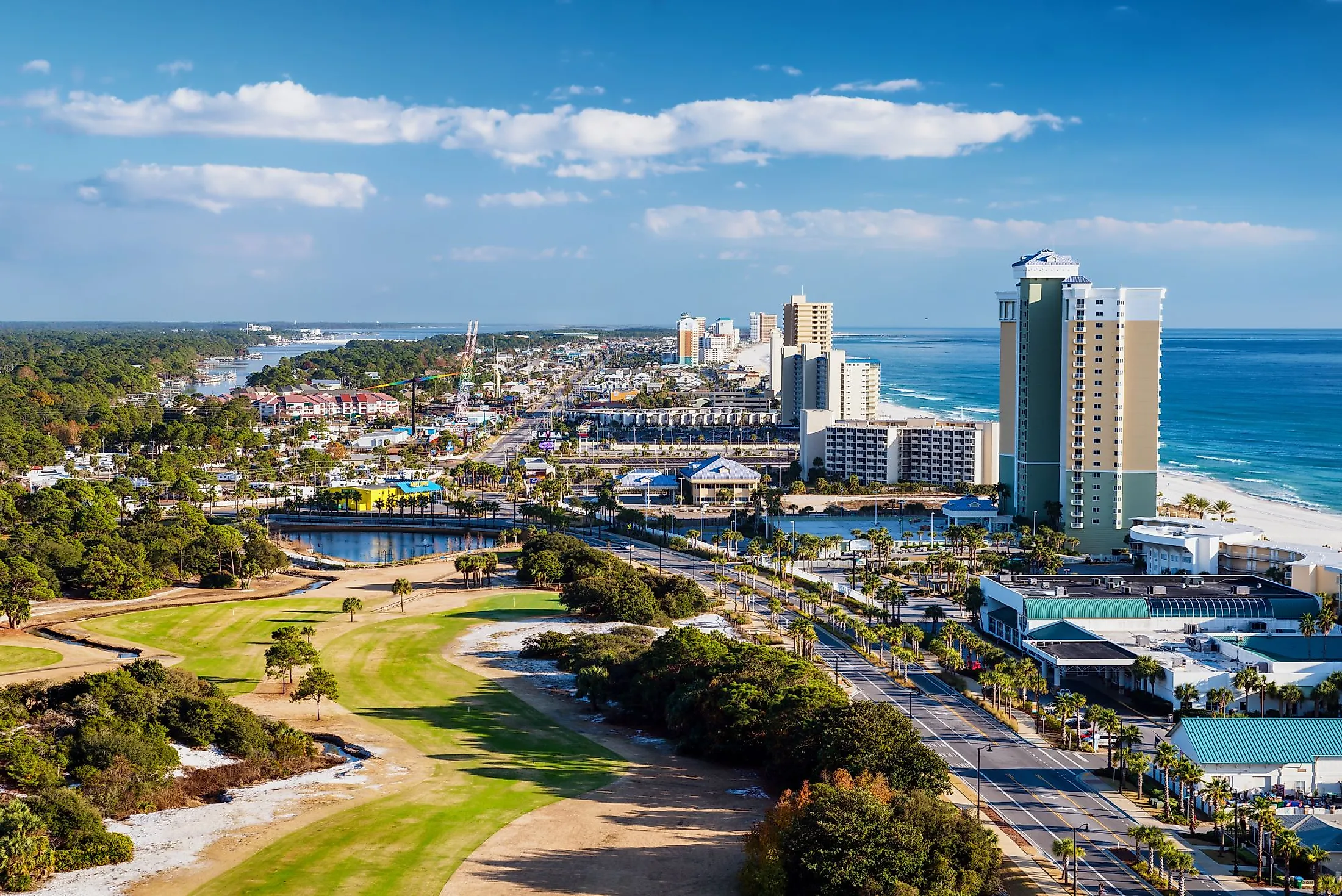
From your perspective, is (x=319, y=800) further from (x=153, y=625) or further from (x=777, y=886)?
(x=153, y=625)

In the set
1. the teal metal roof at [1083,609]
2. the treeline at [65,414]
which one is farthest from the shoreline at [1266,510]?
the treeline at [65,414]

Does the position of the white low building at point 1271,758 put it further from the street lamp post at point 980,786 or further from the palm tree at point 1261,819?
the street lamp post at point 980,786

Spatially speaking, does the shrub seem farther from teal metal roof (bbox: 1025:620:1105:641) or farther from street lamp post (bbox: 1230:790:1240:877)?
street lamp post (bbox: 1230:790:1240:877)

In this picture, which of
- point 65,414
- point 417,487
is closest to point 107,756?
point 417,487

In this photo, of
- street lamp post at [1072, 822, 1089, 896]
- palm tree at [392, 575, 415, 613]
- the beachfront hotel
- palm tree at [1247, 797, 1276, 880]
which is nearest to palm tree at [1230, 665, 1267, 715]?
palm tree at [1247, 797, 1276, 880]

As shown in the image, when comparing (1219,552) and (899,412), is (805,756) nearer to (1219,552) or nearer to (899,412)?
(1219,552)

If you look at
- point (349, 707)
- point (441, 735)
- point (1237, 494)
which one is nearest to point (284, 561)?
point (349, 707)
